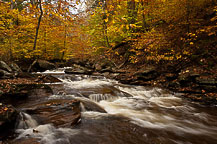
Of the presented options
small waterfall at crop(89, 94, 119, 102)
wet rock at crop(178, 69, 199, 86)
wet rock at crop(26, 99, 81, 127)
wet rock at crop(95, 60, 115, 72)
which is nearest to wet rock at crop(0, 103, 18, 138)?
wet rock at crop(26, 99, 81, 127)

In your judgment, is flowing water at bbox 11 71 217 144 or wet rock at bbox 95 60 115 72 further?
wet rock at bbox 95 60 115 72

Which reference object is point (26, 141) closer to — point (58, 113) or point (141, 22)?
point (58, 113)

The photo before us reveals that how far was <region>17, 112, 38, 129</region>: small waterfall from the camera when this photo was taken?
2908mm

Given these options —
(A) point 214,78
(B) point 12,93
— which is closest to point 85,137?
(B) point 12,93

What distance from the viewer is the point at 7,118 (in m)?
2.61

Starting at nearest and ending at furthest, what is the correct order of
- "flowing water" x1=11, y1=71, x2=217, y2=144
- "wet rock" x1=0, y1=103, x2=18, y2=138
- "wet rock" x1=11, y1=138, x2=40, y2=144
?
"wet rock" x1=11, y1=138, x2=40, y2=144
"wet rock" x1=0, y1=103, x2=18, y2=138
"flowing water" x1=11, y1=71, x2=217, y2=144

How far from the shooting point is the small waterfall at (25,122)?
2.91 m

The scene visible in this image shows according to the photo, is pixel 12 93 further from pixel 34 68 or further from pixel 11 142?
pixel 34 68

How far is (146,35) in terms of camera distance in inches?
312

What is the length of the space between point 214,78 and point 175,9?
4.79 m

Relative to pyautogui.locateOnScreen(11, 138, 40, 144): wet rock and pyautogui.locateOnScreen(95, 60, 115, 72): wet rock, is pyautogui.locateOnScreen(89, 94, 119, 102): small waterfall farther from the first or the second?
pyautogui.locateOnScreen(95, 60, 115, 72): wet rock

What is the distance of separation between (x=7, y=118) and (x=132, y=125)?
2.96 meters

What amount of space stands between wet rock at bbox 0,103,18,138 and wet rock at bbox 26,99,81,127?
1.63 ft

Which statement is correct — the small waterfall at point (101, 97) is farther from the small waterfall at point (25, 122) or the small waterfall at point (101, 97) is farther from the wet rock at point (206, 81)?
the wet rock at point (206, 81)
